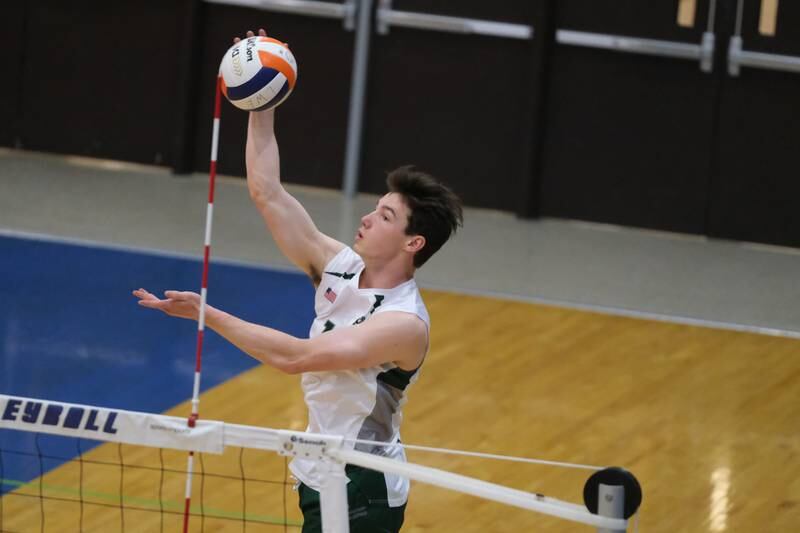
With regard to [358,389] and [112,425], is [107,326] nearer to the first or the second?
[112,425]

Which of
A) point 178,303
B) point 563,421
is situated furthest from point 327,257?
point 563,421

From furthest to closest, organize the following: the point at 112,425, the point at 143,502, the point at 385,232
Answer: the point at 143,502, the point at 385,232, the point at 112,425

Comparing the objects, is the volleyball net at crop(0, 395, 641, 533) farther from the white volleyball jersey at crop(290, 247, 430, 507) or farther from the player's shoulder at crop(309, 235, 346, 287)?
the player's shoulder at crop(309, 235, 346, 287)

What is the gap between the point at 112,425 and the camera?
3.69m

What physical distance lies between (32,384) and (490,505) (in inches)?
94.1

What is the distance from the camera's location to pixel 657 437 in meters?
6.50

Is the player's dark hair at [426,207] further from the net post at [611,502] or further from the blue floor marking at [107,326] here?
the blue floor marking at [107,326]

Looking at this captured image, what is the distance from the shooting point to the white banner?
363cm

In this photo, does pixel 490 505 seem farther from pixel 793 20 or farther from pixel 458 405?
pixel 793 20

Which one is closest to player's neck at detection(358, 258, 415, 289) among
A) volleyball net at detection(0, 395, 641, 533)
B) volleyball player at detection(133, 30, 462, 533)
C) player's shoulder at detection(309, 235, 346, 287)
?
volleyball player at detection(133, 30, 462, 533)

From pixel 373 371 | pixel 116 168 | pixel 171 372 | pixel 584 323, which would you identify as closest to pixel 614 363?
A: pixel 584 323

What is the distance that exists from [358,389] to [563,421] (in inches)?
120

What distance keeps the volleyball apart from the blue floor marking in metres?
2.39

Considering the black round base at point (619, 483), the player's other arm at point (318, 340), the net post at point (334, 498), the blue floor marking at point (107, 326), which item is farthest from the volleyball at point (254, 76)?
the blue floor marking at point (107, 326)
